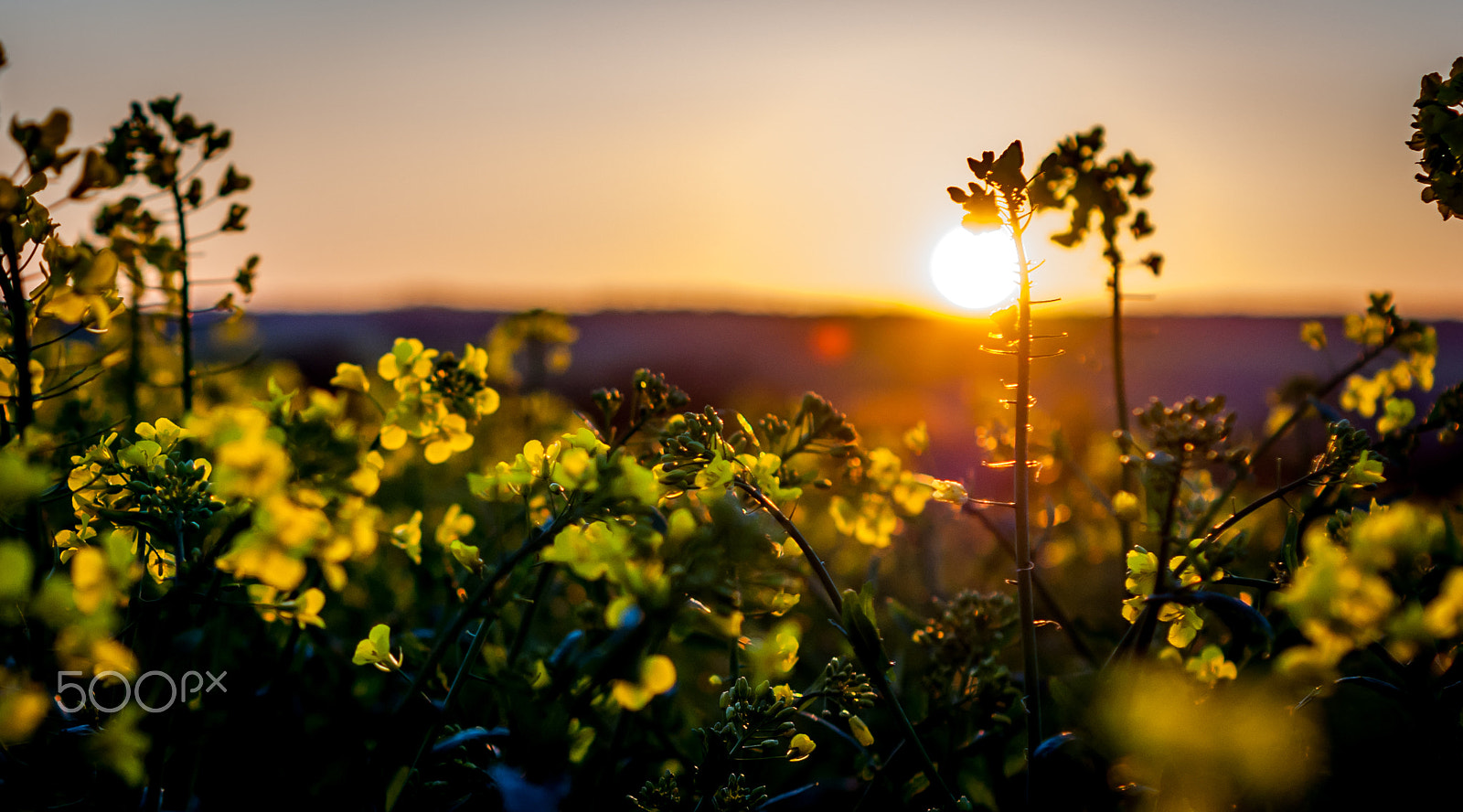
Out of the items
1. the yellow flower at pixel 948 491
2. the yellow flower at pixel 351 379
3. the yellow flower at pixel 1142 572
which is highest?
the yellow flower at pixel 351 379

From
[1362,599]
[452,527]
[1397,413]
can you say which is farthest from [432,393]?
[1397,413]

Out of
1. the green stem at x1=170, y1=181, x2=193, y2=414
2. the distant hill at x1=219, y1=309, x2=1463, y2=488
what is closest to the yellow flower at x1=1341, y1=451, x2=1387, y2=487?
the distant hill at x1=219, y1=309, x2=1463, y2=488

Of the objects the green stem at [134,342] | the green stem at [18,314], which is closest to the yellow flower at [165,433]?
the green stem at [18,314]

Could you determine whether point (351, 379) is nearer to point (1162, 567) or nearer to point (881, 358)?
point (1162, 567)

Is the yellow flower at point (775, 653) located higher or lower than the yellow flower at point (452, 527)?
lower

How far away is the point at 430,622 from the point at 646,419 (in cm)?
114

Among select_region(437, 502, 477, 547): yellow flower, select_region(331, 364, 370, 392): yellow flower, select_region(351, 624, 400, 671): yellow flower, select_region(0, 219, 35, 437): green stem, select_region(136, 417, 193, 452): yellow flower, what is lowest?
select_region(351, 624, 400, 671): yellow flower

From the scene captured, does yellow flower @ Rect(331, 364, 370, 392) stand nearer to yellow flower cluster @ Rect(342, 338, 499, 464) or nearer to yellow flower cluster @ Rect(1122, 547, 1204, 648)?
yellow flower cluster @ Rect(342, 338, 499, 464)

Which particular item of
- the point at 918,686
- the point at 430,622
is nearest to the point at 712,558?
the point at 918,686

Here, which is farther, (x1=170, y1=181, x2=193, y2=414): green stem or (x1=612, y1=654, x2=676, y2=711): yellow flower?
(x1=170, y1=181, x2=193, y2=414): green stem

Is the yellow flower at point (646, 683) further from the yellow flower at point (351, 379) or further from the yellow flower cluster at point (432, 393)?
the yellow flower at point (351, 379)

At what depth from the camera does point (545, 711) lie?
167cm

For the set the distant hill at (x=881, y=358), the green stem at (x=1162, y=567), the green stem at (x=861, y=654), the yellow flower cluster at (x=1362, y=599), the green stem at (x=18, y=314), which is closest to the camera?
the yellow flower cluster at (x=1362, y=599)

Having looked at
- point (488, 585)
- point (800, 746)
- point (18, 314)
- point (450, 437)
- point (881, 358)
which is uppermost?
point (18, 314)
